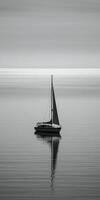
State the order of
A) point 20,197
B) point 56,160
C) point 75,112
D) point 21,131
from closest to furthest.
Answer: point 20,197
point 56,160
point 21,131
point 75,112

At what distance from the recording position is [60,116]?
345ft

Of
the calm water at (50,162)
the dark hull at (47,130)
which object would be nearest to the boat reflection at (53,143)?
the calm water at (50,162)

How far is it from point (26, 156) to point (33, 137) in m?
17.4

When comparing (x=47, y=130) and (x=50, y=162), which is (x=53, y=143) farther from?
(x=50, y=162)

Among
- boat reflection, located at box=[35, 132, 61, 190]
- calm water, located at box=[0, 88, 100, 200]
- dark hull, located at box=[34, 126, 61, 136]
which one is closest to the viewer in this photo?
calm water, located at box=[0, 88, 100, 200]

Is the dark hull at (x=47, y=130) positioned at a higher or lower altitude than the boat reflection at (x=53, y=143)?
higher

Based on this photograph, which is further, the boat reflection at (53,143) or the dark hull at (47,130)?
the dark hull at (47,130)

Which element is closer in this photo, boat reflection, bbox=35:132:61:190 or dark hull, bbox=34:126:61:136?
boat reflection, bbox=35:132:61:190

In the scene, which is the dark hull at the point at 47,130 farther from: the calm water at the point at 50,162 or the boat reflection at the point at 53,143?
the calm water at the point at 50,162

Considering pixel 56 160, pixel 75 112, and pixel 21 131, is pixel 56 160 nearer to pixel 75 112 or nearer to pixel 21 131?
pixel 21 131

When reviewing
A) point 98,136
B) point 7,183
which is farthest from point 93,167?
point 98,136

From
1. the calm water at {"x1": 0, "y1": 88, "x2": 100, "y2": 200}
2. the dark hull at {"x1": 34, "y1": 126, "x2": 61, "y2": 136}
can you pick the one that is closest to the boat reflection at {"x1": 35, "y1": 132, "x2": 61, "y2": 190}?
the calm water at {"x1": 0, "y1": 88, "x2": 100, "y2": 200}

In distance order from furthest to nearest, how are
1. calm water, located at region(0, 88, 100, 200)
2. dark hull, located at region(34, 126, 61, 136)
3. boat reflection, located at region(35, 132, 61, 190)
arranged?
dark hull, located at region(34, 126, 61, 136), boat reflection, located at region(35, 132, 61, 190), calm water, located at region(0, 88, 100, 200)

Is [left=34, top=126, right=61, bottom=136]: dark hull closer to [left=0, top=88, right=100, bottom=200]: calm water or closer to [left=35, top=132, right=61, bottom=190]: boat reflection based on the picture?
[left=35, top=132, right=61, bottom=190]: boat reflection
